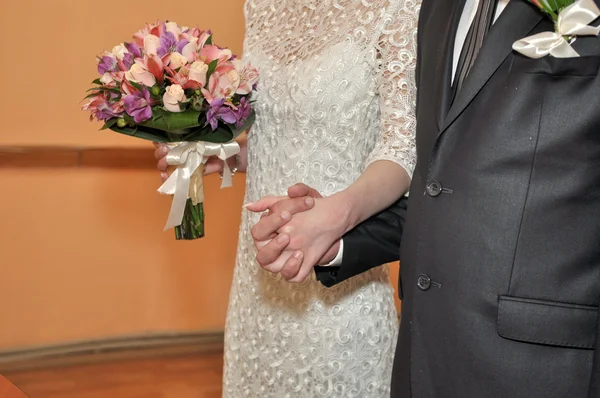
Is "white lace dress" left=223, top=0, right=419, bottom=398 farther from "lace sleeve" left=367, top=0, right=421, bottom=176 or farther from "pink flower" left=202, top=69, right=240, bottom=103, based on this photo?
"pink flower" left=202, top=69, right=240, bottom=103

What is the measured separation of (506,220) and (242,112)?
38.9 inches

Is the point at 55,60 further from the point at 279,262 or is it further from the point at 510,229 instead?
the point at 510,229

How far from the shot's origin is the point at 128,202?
16.3 ft

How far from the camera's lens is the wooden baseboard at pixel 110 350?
475cm

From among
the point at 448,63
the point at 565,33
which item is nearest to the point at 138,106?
the point at 448,63

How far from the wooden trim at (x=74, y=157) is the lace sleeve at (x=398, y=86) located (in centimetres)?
319

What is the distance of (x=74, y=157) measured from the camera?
15.7 feet

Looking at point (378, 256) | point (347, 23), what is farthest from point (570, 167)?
point (347, 23)

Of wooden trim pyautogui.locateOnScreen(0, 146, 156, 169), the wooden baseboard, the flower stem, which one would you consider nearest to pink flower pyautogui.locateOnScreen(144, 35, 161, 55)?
the flower stem

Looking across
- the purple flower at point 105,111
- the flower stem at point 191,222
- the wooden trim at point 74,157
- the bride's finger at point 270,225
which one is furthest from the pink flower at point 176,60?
the wooden trim at point 74,157

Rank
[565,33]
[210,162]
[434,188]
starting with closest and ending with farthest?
[565,33], [434,188], [210,162]

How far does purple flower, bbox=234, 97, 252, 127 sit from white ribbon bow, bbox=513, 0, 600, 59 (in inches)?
38.1

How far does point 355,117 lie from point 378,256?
0.47 metres

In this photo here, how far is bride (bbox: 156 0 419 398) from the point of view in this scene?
1977 mm
